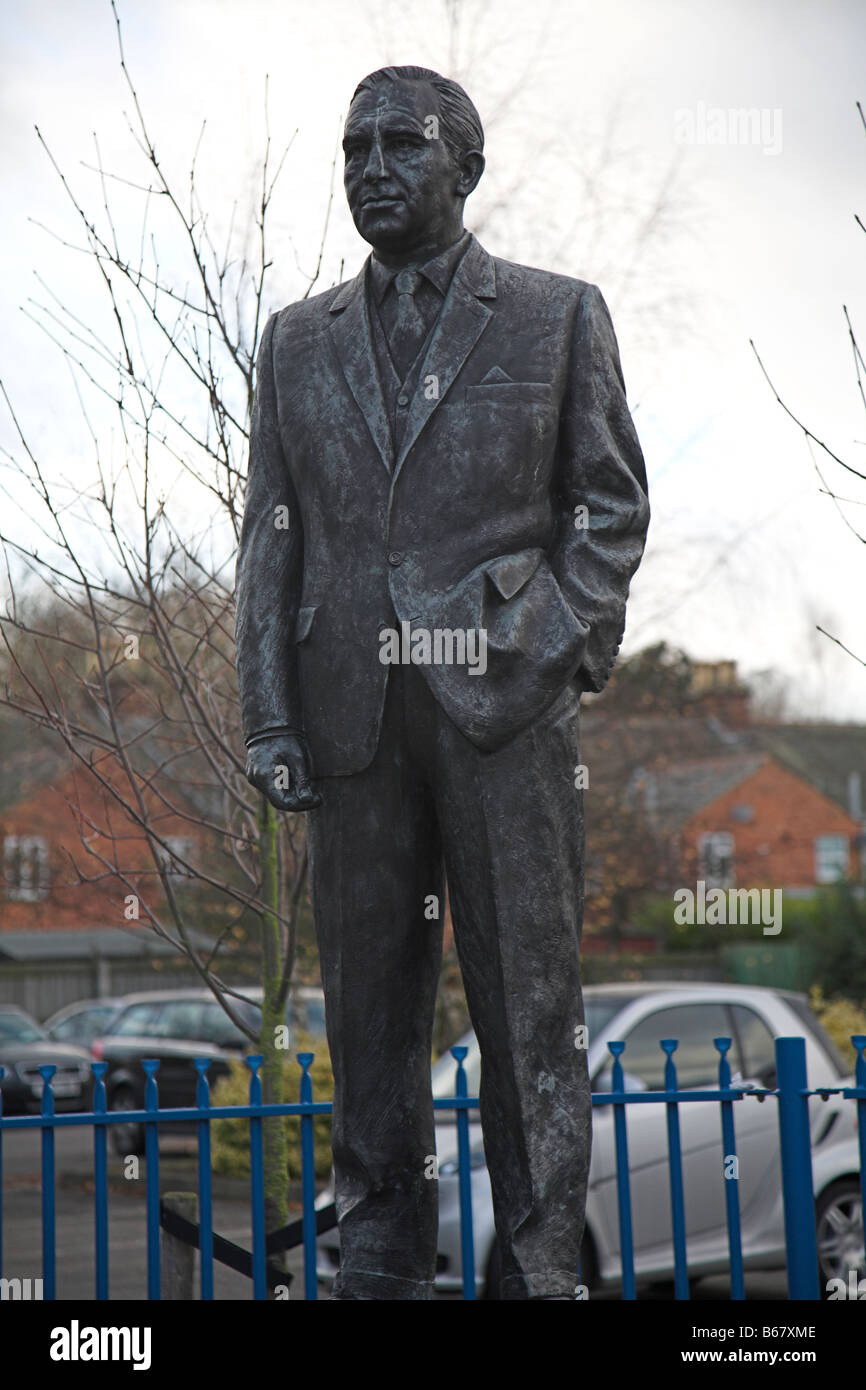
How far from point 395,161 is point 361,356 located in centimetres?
45

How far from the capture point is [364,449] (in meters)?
3.85

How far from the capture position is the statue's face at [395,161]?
12.4ft

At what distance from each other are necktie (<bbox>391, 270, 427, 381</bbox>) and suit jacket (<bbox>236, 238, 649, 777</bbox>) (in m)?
0.07

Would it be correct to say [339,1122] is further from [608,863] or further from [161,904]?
[161,904]

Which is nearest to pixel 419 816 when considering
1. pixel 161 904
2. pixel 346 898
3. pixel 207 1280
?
pixel 346 898

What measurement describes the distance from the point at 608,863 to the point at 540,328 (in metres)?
15.5

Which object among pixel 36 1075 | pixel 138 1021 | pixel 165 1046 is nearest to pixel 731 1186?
pixel 165 1046

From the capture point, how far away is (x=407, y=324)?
3941mm

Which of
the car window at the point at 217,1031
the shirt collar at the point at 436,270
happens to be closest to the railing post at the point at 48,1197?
the shirt collar at the point at 436,270

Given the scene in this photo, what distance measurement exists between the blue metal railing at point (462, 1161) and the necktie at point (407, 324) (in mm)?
2071

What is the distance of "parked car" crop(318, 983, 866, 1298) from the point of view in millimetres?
8141

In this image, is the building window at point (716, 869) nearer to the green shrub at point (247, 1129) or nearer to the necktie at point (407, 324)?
the green shrub at point (247, 1129)

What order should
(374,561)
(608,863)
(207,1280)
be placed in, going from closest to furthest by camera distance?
(374,561)
(207,1280)
(608,863)

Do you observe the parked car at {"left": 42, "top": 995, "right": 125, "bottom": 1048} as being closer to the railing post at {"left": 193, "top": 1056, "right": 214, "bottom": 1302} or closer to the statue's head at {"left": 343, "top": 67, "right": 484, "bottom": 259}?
the railing post at {"left": 193, "top": 1056, "right": 214, "bottom": 1302}
